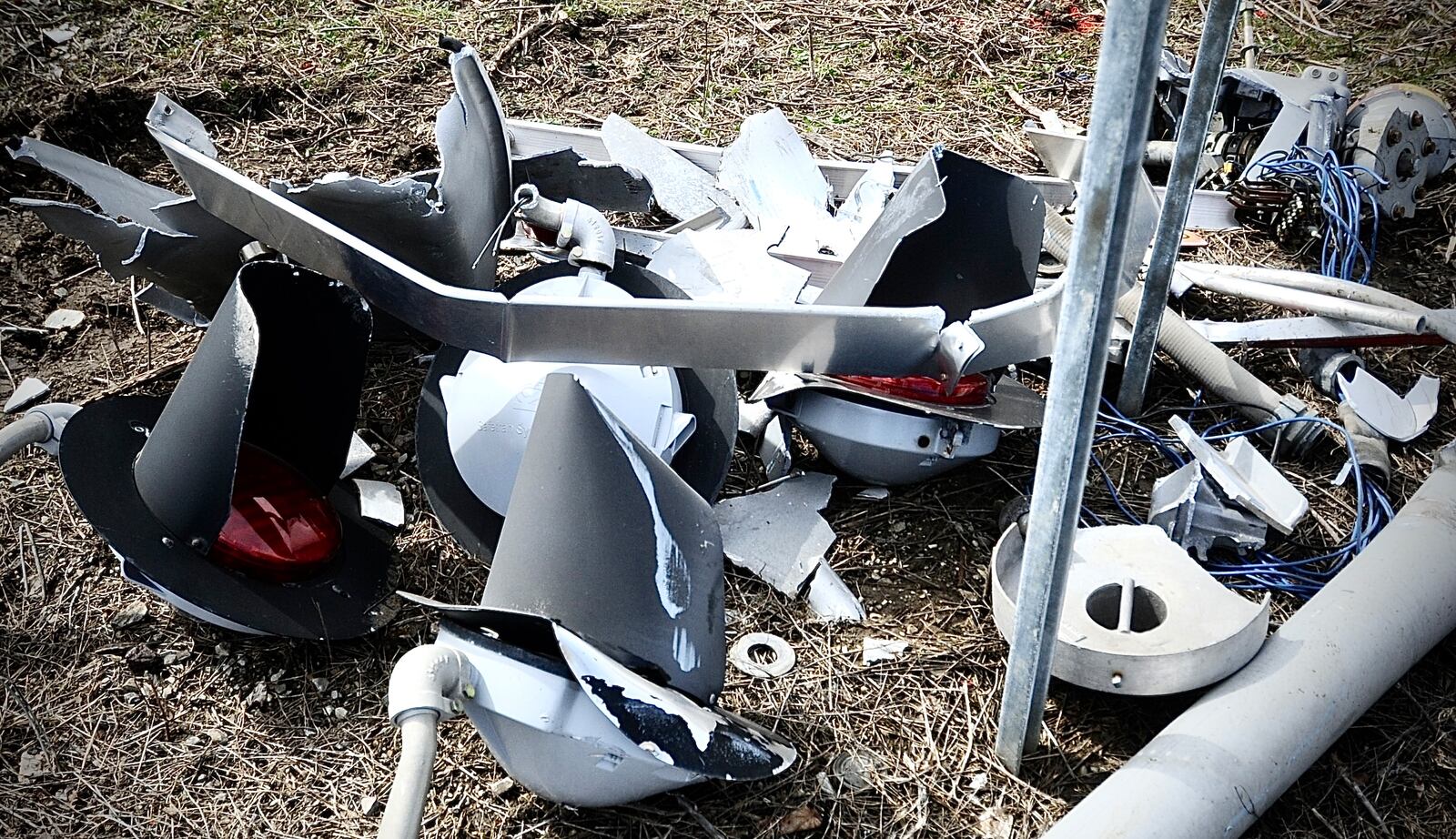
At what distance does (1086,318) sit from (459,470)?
1.56m

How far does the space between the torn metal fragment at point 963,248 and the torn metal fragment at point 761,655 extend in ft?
2.77

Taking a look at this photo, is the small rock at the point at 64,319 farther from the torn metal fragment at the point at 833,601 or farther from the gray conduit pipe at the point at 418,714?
the torn metal fragment at the point at 833,601

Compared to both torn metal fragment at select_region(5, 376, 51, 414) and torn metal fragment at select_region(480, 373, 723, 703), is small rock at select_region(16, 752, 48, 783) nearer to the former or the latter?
torn metal fragment at select_region(480, 373, 723, 703)

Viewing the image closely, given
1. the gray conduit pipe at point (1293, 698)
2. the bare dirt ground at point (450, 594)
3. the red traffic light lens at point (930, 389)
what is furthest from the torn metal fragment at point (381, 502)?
the gray conduit pipe at point (1293, 698)

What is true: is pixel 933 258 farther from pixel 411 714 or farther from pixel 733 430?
pixel 411 714

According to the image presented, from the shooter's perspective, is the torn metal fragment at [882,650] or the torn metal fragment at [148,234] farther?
the torn metal fragment at [148,234]

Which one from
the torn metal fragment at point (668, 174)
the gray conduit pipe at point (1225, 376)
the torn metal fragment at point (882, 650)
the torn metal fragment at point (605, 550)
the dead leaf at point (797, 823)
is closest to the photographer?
the torn metal fragment at point (605, 550)

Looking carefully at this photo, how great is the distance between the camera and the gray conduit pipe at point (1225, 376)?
9.87ft

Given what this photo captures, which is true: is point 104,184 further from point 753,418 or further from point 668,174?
point 753,418

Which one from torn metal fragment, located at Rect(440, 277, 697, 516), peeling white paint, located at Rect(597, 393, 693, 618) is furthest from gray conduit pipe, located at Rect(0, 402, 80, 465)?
peeling white paint, located at Rect(597, 393, 693, 618)

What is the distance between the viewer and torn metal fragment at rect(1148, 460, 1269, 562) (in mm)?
2707

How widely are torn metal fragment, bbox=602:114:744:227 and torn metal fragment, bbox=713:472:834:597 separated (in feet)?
3.59

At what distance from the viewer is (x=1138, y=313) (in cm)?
292

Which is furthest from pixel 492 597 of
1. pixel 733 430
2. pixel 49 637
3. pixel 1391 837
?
pixel 1391 837
